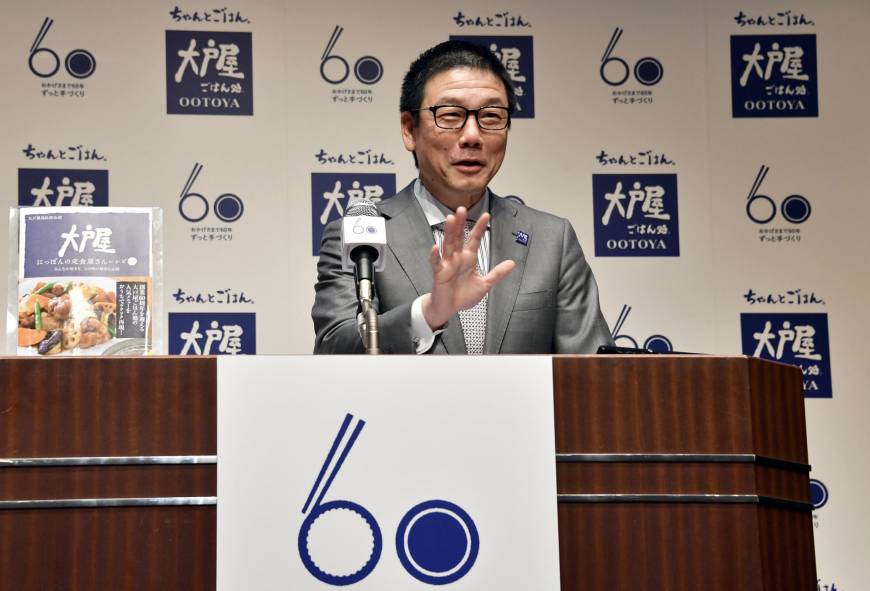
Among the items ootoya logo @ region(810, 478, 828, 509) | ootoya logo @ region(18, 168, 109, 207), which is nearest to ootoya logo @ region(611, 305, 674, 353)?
ootoya logo @ region(810, 478, 828, 509)

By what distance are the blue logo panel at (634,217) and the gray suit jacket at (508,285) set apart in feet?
4.28

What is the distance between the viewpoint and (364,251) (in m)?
2.07

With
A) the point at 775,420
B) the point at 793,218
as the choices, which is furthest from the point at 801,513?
the point at 793,218

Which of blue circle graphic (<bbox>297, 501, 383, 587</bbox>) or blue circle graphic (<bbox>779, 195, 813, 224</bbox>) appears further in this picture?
blue circle graphic (<bbox>779, 195, 813, 224</bbox>)

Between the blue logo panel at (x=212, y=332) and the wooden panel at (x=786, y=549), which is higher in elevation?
the blue logo panel at (x=212, y=332)

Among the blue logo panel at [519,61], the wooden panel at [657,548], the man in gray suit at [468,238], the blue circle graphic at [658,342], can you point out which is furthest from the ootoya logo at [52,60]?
the wooden panel at [657,548]

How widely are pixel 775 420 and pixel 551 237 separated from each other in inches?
45.6

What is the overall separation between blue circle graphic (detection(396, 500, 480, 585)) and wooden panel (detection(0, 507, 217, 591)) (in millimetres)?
319

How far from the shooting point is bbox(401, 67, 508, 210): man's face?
2.99m

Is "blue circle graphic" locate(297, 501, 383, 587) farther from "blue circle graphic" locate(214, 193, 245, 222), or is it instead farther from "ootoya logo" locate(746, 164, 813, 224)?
"ootoya logo" locate(746, 164, 813, 224)

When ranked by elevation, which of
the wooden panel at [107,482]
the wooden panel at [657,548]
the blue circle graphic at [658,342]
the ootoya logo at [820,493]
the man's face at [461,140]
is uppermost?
the man's face at [461,140]

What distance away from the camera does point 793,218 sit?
4.48 meters

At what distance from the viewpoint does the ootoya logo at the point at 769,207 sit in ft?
14.7

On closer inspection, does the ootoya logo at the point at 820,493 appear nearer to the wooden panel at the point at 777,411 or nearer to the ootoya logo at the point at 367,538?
the wooden panel at the point at 777,411
